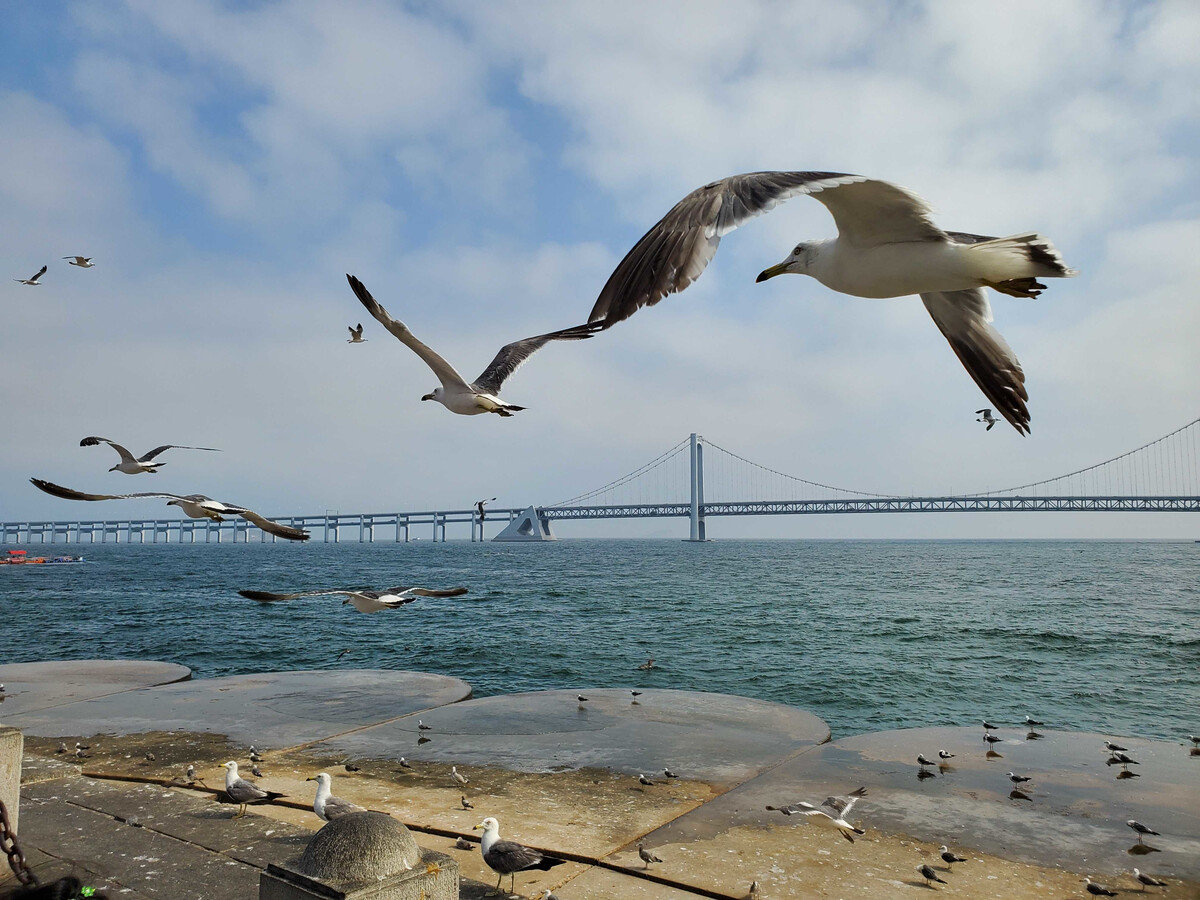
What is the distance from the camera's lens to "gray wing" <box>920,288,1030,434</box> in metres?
2.09

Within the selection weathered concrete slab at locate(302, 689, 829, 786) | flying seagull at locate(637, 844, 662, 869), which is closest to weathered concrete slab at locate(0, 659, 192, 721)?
weathered concrete slab at locate(302, 689, 829, 786)

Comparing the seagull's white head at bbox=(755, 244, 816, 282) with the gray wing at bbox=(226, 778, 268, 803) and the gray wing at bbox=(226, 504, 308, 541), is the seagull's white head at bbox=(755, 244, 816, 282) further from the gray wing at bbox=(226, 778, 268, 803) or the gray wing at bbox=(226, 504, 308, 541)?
the gray wing at bbox=(226, 778, 268, 803)

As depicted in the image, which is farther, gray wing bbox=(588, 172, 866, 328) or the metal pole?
the metal pole

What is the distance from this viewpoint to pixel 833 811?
4.20 metres

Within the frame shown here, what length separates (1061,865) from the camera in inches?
148

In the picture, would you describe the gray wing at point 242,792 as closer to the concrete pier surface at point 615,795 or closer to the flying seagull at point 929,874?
the concrete pier surface at point 615,795

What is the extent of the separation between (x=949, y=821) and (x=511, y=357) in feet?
13.0

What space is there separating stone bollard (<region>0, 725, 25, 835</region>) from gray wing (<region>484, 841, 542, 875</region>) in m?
1.92

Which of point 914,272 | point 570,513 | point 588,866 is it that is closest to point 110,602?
point 588,866

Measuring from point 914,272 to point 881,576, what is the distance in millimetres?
43575

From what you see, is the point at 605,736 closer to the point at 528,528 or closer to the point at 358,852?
the point at 358,852

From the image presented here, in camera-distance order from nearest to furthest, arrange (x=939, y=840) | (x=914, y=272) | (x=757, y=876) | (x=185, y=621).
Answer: (x=914, y=272) < (x=757, y=876) < (x=939, y=840) < (x=185, y=621)

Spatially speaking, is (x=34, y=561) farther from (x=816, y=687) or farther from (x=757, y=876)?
(x=757, y=876)

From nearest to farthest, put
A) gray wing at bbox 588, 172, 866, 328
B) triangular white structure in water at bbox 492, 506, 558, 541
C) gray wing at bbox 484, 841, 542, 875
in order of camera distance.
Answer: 1. gray wing at bbox 588, 172, 866, 328
2. gray wing at bbox 484, 841, 542, 875
3. triangular white structure in water at bbox 492, 506, 558, 541
